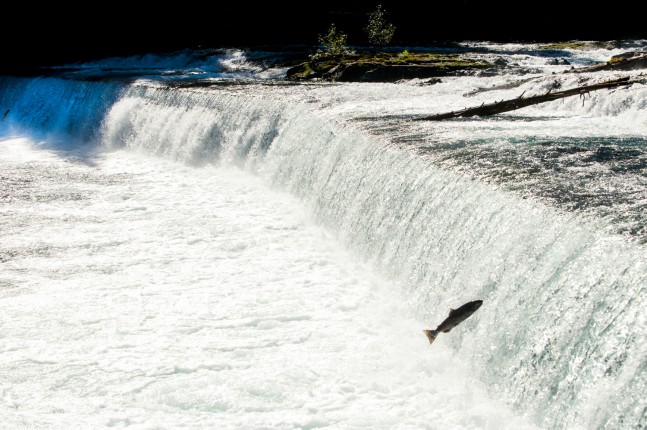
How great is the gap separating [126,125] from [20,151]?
261 centimetres

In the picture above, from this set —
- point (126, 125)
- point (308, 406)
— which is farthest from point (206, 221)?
point (126, 125)

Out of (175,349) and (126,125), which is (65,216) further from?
(126,125)

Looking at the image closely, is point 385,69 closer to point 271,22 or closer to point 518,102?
point 518,102

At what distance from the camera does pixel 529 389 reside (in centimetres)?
537

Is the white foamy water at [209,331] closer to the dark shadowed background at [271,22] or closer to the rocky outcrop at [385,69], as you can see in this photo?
the rocky outcrop at [385,69]

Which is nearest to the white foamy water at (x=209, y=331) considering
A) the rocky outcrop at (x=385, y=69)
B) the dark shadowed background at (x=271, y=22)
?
the rocky outcrop at (x=385, y=69)

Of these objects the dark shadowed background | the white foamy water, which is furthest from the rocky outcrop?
the dark shadowed background

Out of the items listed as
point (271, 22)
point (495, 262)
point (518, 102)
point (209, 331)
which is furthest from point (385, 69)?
point (271, 22)

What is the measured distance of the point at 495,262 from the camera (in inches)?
258

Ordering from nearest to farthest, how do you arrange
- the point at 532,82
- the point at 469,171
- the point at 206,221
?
the point at 469,171
the point at 206,221
the point at 532,82

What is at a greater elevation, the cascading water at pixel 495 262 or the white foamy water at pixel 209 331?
the cascading water at pixel 495 262

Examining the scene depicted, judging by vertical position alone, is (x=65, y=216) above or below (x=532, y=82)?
below

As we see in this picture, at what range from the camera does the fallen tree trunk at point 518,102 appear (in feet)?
39.2

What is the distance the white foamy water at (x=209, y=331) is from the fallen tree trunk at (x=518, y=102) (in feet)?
9.75
